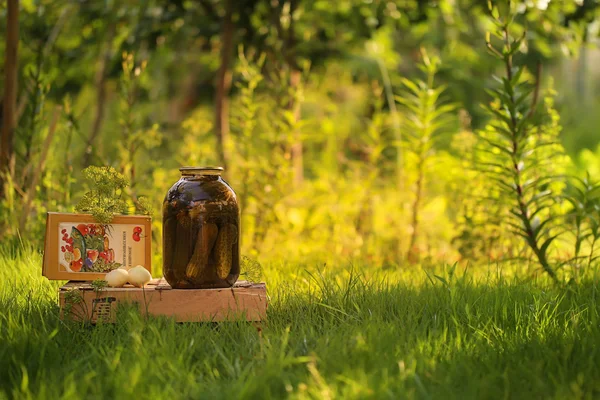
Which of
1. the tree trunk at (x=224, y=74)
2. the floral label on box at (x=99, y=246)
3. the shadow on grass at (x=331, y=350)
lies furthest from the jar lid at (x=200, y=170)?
the tree trunk at (x=224, y=74)

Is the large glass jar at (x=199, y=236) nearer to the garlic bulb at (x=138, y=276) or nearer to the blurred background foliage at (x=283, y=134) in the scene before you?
the garlic bulb at (x=138, y=276)

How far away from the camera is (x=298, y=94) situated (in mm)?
4152

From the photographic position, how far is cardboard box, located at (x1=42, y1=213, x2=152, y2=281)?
2637 mm

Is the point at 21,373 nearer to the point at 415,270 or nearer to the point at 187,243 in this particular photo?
the point at 187,243

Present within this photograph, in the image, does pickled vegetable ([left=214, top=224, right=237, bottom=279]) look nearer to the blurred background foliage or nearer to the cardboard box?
the cardboard box

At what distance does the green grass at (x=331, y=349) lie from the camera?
6.20 feet

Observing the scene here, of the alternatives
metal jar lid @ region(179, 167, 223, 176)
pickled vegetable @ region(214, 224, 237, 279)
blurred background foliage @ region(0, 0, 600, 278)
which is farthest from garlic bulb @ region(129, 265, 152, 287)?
blurred background foliage @ region(0, 0, 600, 278)

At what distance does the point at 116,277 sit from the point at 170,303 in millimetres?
229

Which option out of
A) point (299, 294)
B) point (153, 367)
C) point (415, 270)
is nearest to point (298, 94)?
point (415, 270)

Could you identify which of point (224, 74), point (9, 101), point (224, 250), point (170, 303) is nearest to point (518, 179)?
point (224, 250)

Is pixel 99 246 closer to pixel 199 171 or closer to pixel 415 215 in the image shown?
pixel 199 171

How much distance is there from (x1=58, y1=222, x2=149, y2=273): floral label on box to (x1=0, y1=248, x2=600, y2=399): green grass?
0.63 feet

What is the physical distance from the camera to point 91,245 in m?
2.69

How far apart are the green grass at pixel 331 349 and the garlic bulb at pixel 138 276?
176 millimetres
